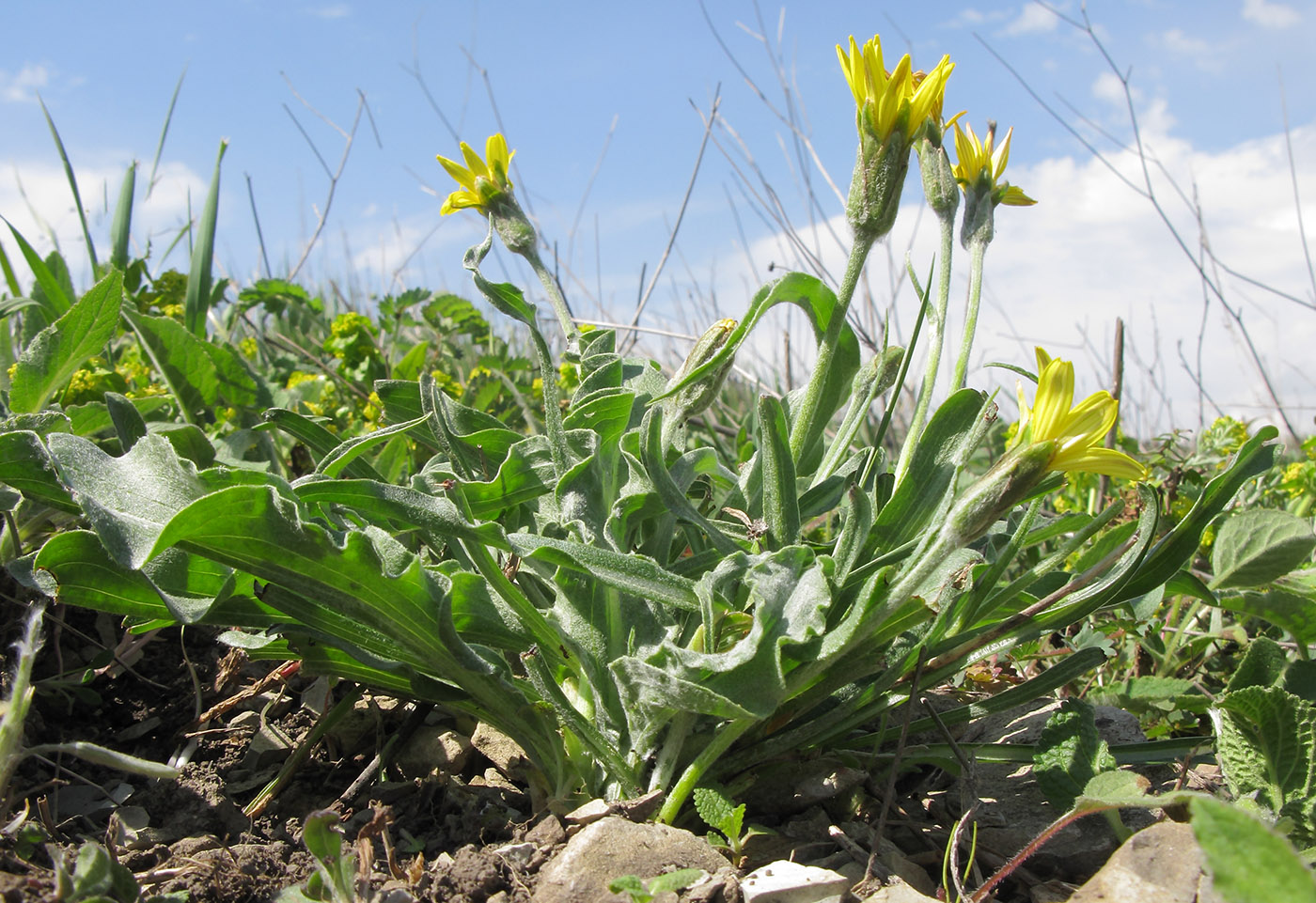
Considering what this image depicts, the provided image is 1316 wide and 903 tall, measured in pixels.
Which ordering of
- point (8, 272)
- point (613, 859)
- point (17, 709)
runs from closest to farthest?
point (17, 709)
point (613, 859)
point (8, 272)

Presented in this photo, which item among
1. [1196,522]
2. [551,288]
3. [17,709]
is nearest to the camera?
[17,709]

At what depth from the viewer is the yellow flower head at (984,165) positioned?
1752mm

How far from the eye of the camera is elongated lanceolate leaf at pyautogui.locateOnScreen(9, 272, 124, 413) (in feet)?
6.14

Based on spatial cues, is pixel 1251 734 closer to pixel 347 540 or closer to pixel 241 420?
pixel 347 540

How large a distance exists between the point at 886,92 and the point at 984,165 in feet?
1.22

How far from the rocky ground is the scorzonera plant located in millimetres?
A: 118

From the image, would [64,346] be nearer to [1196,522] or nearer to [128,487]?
[128,487]

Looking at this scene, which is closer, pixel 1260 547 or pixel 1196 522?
pixel 1196 522

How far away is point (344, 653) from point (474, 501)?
324mm

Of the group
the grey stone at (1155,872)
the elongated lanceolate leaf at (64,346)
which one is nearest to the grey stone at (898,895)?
the grey stone at (1155,872)

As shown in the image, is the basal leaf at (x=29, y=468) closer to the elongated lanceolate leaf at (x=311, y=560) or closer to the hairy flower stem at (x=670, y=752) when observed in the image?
the elongated lanceolate leaf at (x=311, y=560)

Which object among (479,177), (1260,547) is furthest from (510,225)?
(1260,547)

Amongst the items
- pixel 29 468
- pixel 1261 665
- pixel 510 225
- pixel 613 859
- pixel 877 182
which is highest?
pixel 877 182

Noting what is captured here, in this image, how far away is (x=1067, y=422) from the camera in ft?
3.98
